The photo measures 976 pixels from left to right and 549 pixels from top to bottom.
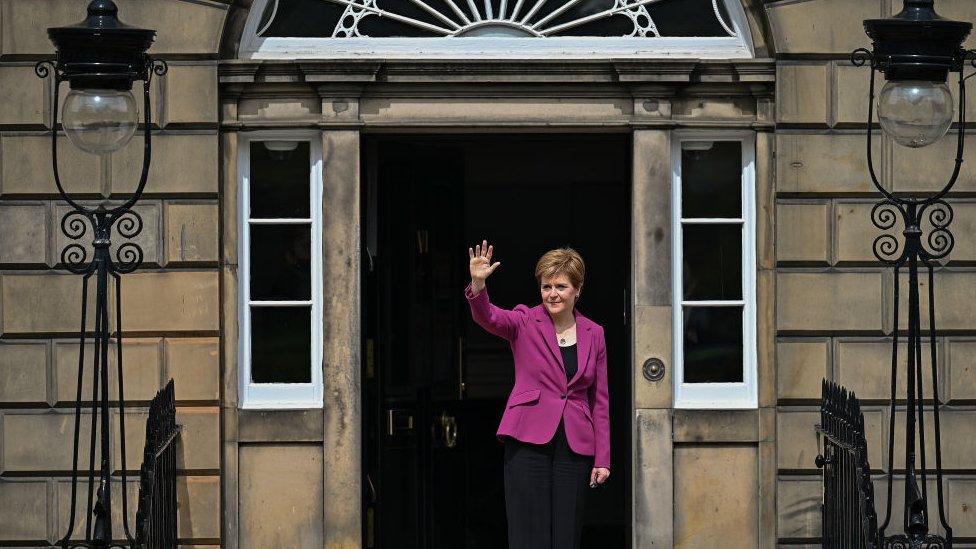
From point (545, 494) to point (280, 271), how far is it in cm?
274

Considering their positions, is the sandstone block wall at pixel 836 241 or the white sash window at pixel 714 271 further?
the white sash window at pixel 714 271

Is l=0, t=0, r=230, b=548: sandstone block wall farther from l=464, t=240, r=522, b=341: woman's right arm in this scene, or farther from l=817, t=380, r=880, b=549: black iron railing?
l=817, t=380, r=880, b=549: black iron railing

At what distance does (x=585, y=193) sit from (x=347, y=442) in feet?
22.0

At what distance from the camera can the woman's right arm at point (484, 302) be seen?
8125 mm

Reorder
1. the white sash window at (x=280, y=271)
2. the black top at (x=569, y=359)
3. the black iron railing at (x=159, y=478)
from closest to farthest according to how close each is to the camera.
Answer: the black iron railing at (x=159, y=478) → the black top at (x=569, y=359) → the white sash window at (x=280, y=271)

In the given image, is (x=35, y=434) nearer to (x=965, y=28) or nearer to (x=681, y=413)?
(x=681, y=413)

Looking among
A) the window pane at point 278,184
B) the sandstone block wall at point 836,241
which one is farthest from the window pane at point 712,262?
the window pane at point 278,184

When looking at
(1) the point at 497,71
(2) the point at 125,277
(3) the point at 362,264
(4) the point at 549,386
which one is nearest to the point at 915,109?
(4) the point at 549,386

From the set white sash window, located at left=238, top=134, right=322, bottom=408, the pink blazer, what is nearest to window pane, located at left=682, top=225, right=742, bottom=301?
the pink blazer

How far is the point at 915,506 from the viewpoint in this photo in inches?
311

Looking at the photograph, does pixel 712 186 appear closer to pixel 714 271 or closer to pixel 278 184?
pixel 714 271

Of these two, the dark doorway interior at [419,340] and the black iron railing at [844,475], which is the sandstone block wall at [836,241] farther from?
the dark doorway interior at [419,340]

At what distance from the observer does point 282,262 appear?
10.3m

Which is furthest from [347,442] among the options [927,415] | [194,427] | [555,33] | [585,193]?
[585,193]
